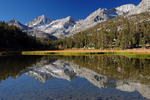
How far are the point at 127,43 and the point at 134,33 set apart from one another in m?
20.1

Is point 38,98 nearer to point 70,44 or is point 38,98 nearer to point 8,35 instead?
point 8,35

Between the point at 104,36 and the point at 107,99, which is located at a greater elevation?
the point at 104,36

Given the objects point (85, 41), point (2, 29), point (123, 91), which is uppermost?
point (2, 29)

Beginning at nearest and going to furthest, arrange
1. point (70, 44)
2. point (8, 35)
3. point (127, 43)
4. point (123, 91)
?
1. point (123, 91)
2. point (127, 43)
3. point (8, 35)
4. point (70, 44)

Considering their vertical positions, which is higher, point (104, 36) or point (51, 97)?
point (104, 36)

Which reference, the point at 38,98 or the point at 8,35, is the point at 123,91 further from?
the point at 8,35

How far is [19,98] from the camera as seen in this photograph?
11.4 meters

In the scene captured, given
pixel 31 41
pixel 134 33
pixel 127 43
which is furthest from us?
pixel 31 41

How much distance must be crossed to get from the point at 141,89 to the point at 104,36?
447 ft

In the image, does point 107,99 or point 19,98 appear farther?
point 19,98

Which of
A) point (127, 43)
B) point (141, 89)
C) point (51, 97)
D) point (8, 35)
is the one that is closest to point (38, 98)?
point (51, 97)

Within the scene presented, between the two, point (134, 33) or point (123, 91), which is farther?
point (134, 33)

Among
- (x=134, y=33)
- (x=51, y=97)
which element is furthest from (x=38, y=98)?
(x=134, y=33)

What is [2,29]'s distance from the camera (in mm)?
129875
